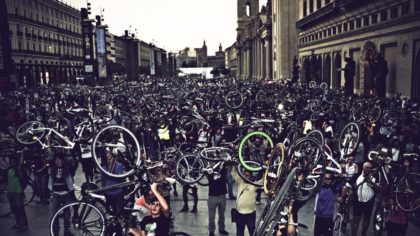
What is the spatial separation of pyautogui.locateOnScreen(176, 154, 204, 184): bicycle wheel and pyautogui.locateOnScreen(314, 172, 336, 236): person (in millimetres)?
3491

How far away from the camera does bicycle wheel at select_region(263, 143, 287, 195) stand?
6609mm

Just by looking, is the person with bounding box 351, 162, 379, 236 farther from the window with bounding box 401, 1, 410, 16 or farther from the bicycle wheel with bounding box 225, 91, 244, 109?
the window with bounding box 401, 1, 410, 16

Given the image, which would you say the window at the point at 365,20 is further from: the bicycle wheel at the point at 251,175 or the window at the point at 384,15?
the bicycle wheel at the point at 251,175

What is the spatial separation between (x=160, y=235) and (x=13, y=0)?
2753 inches

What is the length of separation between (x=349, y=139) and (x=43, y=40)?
256ft

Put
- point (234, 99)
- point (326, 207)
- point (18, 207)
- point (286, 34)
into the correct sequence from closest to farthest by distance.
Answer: point (326, 207) < point (18, 207) < point (234, 99) < point (286, 34)

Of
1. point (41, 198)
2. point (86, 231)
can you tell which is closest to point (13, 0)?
point (41, 198)

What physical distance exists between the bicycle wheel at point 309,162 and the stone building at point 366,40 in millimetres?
16038

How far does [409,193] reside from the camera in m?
7.76

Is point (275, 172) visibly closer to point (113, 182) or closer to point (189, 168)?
point (189, 168)

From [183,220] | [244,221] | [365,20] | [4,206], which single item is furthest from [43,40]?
[244,221]

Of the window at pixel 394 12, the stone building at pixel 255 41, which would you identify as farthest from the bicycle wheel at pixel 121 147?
the stone building at pixel 255 41

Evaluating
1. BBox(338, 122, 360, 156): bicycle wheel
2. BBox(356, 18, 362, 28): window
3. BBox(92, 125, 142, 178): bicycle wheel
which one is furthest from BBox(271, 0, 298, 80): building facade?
BBox(92, 125, 142, 178): bicycle wheel

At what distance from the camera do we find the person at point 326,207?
7.15m
